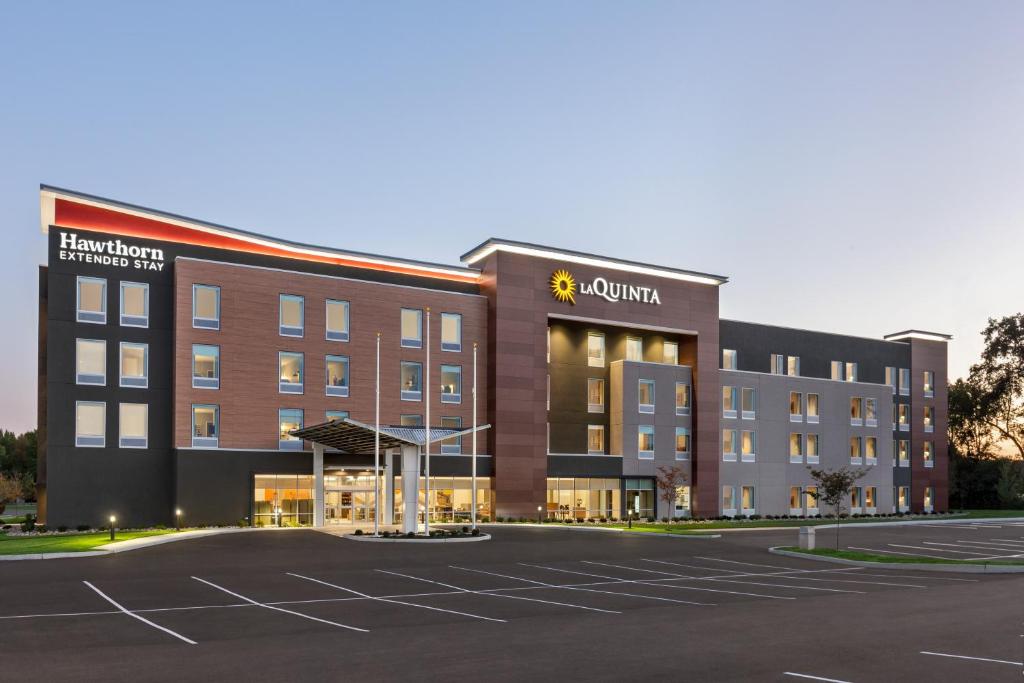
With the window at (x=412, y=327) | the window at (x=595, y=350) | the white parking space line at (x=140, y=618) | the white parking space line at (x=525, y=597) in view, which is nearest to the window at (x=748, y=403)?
the window at (x=595, y=350)

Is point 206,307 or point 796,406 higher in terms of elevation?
point 206,307

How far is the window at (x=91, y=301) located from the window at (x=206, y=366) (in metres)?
5.06

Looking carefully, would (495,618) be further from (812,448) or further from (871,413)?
(871,413)

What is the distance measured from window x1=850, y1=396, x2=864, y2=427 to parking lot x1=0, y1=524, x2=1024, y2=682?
144ft

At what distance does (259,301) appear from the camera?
161 feet

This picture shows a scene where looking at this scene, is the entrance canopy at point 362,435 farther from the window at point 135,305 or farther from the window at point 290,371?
the window at point 135,305

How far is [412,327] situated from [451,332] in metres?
2.60

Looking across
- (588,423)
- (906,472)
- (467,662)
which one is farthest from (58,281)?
(906,472)

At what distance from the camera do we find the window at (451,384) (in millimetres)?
54781

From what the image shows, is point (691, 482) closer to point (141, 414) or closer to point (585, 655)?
point (141, 414)

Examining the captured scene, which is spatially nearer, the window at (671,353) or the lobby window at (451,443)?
the lobby window at (451,443)

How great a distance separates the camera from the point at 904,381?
78.1 m

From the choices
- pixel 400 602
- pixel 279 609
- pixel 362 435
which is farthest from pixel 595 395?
pixel 279 609

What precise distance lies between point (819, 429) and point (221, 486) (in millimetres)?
46239
